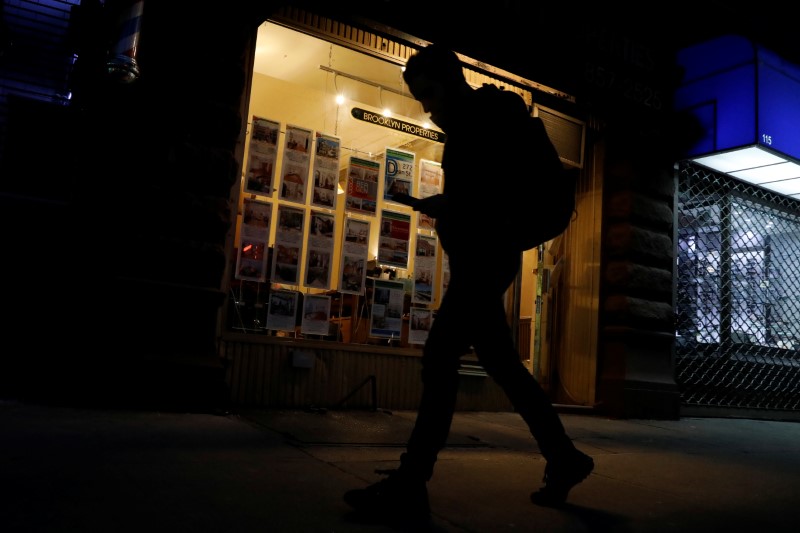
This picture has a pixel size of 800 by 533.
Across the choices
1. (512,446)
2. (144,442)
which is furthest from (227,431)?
(512,446)

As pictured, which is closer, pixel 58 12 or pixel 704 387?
pixel 58 12

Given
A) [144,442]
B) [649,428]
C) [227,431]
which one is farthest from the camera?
[649,428]

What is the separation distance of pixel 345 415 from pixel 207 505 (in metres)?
2.83

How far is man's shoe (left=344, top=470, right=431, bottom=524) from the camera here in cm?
222

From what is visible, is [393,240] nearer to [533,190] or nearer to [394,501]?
[533,190]

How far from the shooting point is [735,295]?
25.7 ft

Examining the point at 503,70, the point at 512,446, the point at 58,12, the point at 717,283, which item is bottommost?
the point at 512,446

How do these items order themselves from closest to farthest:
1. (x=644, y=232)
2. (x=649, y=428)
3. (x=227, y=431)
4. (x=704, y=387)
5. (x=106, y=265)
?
(x=227, y=431) < (x=106, y=265) < (x=649, y=428) < (x=644, y=232) < (x=704, y=387)

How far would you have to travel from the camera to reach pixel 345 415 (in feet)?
16.5

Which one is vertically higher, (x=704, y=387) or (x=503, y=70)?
(x=503, y=70)

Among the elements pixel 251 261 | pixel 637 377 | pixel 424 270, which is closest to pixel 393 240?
pixel 424 270

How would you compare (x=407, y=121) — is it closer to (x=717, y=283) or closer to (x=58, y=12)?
(x=58, y=12)

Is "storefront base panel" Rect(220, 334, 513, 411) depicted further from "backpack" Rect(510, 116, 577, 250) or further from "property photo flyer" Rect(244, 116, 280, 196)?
"backpack" Rect(510, 116, 577, 250)

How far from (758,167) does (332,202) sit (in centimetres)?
512
